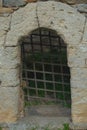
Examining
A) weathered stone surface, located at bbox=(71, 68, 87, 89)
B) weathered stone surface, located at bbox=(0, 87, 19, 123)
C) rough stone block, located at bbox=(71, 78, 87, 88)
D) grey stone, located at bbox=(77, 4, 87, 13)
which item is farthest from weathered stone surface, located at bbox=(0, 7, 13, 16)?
rough stone block, located at bbox=(71, 78, 87, 88)

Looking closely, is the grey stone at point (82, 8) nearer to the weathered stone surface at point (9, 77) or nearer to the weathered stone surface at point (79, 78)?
the weathered stone surface at point (79, 78)

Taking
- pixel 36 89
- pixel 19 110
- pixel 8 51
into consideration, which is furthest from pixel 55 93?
pixel 8 51

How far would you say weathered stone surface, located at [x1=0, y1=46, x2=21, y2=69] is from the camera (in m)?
6.02

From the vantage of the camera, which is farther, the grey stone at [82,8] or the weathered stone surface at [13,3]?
the weathered stone surface at [13,3]

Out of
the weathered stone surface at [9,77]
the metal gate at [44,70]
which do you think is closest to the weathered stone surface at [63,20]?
the weathered stone surface at [9,77]

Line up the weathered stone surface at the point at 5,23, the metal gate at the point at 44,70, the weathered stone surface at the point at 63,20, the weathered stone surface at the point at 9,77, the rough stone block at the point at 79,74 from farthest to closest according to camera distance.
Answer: the metal gate at the point at 44,70, the weathered stone surface at the point at 9,77, the weathered stone surface at the point at 5,23, the rough stone block at the point at 79,74, the weathered stone surface at the point at 63,20

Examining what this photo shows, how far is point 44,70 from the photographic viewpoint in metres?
7.07

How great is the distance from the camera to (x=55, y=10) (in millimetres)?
5793

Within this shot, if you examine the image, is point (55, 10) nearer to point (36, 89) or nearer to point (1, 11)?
point (1, 11)

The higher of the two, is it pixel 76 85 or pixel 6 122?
pixel 76 85

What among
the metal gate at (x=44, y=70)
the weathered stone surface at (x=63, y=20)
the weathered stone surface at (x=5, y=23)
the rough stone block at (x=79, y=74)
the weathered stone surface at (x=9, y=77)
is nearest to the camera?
the weathered stone surface at (x=63, y=20)

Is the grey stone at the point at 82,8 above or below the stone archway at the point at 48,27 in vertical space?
above

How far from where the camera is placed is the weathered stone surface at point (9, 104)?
6.16 metres

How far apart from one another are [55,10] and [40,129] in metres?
1.68
